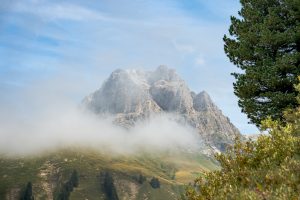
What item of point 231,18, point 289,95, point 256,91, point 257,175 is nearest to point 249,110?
point 256,91

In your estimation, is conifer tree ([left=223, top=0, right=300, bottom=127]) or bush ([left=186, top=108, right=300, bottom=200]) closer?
bush ([left=186, top=108, right=300, bottom=200])

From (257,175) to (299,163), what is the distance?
182 cm

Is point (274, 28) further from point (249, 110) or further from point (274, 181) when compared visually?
point (274, 181)

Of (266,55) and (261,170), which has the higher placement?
(266,55)

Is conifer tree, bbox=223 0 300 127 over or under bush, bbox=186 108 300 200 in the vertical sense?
over

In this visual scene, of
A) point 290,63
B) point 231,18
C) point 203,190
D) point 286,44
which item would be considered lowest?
point 203,190

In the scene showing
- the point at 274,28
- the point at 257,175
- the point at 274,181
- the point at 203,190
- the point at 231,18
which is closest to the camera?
the point at 274,181

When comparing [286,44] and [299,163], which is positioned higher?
[286,44]

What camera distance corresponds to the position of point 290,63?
110ft

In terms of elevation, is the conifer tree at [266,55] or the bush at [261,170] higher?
the conifer tree at [266,55]

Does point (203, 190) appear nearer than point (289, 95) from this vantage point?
Yes

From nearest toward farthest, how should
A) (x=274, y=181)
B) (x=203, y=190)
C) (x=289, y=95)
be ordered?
1. (x=274, y=181)
2. (x=203, y=190)
3. (x=289, y=95)

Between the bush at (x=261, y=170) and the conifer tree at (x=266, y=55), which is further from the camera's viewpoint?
the conifer tree at (x=266, y=55)

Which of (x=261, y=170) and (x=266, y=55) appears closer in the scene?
(x=261, y=170)
